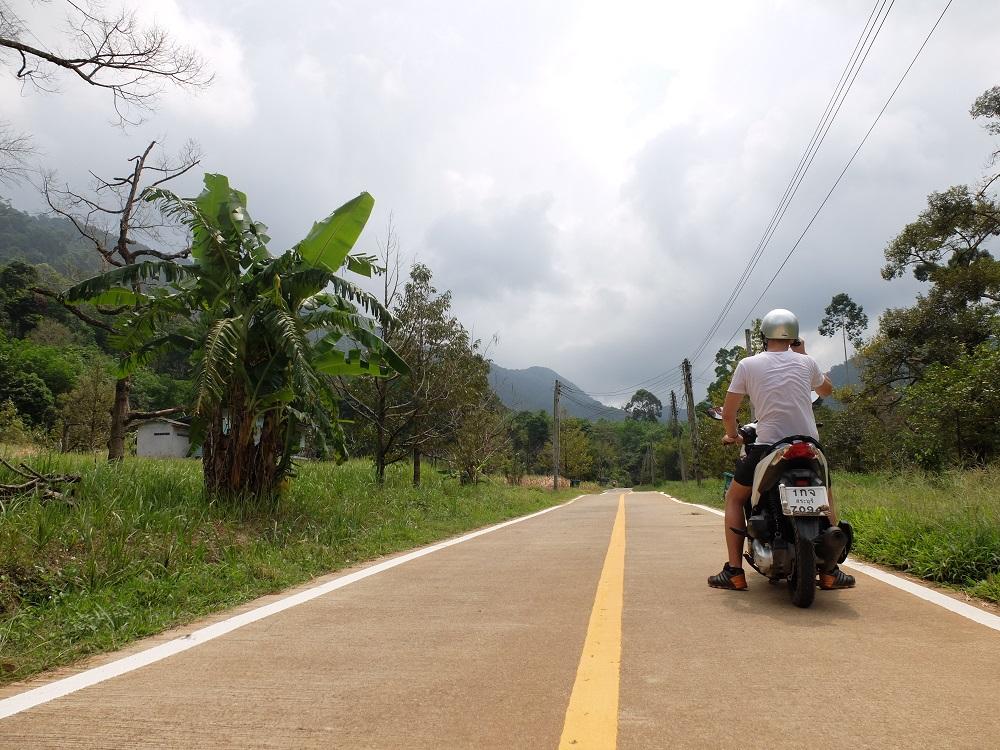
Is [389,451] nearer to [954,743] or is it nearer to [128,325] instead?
[128,325]

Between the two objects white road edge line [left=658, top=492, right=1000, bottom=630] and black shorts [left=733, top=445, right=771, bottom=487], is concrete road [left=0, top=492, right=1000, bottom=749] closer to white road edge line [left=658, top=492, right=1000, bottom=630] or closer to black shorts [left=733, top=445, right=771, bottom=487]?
white road edge line [left=658, top=492, right=1000, bottom=630]

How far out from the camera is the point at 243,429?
7844 millimetres

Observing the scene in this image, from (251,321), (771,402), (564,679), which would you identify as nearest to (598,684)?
(564,679)

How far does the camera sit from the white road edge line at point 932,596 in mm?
3691

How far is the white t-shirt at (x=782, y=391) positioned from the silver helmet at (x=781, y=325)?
0.13m

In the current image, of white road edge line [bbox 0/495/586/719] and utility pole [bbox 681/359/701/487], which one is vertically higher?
utility pole [bbox 681/359/701/487]

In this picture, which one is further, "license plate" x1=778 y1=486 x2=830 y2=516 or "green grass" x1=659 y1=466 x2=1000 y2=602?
"green grass" x1=659 y1=466 x2=1000 y2=602

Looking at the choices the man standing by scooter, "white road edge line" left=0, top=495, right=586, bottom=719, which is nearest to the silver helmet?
the man standing by scooter

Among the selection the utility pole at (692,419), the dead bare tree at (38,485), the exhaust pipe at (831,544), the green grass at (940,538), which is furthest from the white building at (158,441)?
the exhaust pipe at (831,544)

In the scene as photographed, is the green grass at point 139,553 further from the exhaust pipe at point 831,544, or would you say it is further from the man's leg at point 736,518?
the exhaust pipe at point 831,544

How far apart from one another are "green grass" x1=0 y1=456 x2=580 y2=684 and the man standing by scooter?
11.7ft

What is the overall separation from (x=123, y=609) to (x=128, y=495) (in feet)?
8.76

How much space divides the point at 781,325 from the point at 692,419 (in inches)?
1311

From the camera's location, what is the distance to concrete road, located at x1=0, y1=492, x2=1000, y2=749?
2.21m
